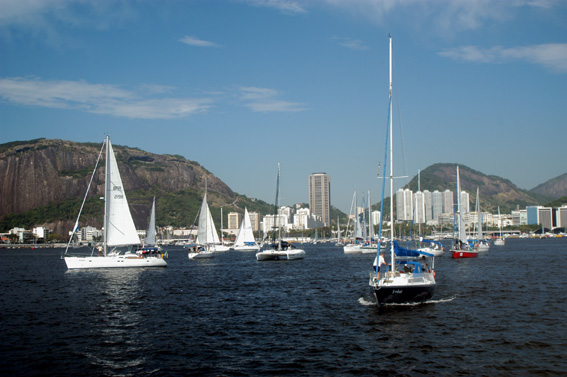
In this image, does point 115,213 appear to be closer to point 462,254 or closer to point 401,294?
point 401,294

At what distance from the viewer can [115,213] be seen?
202ft

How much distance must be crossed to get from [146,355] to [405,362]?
34.7 ft

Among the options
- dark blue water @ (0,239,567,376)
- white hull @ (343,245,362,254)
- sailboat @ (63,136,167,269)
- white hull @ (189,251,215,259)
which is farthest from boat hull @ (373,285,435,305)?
white hull @ (343,245,362,254)

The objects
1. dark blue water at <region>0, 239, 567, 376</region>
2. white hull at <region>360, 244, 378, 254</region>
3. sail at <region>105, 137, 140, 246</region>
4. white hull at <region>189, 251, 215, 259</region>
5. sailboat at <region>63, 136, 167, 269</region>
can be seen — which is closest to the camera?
dark blue water at <region>0, 239, 567, 376</region>

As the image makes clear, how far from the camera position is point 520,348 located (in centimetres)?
2267

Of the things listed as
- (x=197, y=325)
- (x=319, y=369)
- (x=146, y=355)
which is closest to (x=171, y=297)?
(x=197, y=325)

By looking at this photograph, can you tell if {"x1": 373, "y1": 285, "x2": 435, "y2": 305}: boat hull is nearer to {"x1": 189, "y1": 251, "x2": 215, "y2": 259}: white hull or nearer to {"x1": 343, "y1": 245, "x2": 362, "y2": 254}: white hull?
{"x1": 189, "y1": 251, "x2": 215, "y2": 259}: white hull

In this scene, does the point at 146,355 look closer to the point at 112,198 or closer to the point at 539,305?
the point at 539,305

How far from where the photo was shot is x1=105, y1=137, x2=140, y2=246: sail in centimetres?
6109

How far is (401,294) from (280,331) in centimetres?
879

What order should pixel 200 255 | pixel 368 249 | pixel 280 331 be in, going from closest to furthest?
pixel 280 331, pixel 200 255, pixel 368 249

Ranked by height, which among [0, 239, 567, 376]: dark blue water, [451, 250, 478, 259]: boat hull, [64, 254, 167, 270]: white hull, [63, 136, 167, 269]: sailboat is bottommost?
[0, 239, 567, 376]: dark blue water

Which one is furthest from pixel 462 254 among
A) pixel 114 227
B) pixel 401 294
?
pixel 401 294

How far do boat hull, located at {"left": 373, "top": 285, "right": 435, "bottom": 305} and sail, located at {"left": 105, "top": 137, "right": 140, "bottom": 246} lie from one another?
37.4 m
